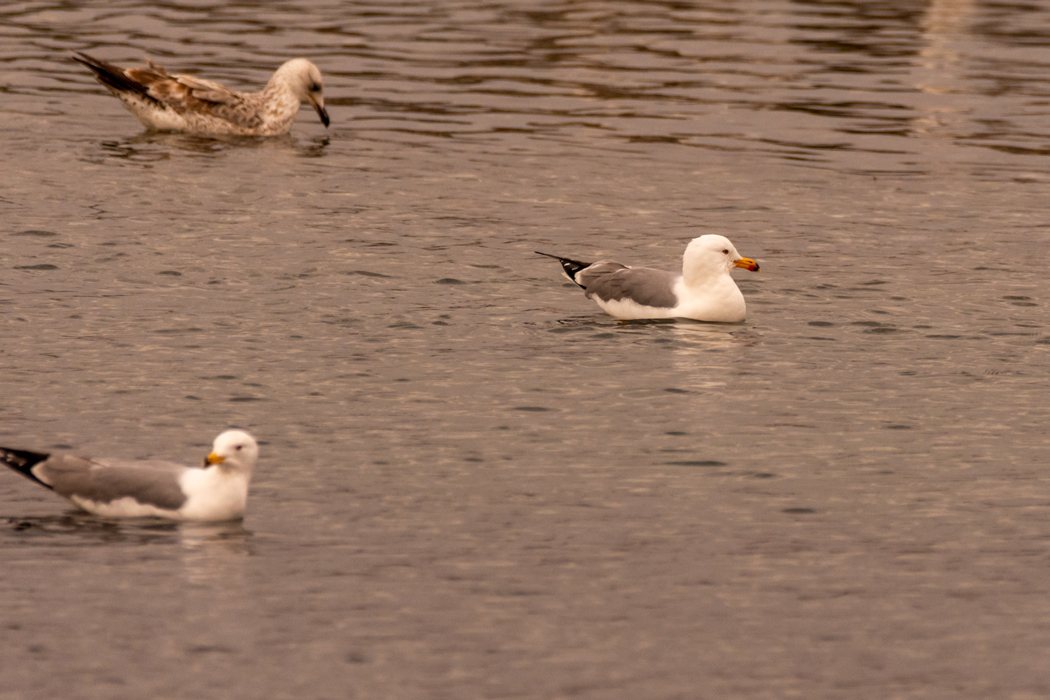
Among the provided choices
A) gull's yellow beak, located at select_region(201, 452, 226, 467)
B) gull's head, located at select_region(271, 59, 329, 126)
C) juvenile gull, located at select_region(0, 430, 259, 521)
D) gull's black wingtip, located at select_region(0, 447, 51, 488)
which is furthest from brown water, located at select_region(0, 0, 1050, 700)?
gull's head, located at select_region(271, 59, 329, 126)

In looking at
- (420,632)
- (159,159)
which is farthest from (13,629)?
(159,159)

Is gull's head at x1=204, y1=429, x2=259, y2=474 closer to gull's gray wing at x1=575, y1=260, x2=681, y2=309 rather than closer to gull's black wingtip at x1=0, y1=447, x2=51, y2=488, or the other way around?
gull's black wingtip at x1=0, y1=447, x2=51, y2=488

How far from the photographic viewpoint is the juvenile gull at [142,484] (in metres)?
11.5

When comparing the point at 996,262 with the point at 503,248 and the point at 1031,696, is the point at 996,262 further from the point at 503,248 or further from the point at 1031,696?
the point at 1031,696

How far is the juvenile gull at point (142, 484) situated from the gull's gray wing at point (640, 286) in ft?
21.9

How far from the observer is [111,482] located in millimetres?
11656

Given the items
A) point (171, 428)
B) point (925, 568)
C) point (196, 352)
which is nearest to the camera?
point (925, 568)

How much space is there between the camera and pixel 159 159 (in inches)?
982

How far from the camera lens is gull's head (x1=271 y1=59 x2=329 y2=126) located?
1067 inches

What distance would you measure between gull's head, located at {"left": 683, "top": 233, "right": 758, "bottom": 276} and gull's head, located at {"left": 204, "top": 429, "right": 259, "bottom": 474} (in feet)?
22.8

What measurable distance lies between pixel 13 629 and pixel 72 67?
25.0 meters

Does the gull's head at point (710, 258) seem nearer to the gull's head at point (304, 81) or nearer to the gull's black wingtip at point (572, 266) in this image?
the gull's black wingtip at point (572, 266)

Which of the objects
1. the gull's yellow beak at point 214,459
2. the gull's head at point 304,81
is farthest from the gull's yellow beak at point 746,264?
the gull's head at point 304,81

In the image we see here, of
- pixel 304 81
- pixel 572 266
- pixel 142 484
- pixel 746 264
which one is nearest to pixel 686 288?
pixel 746 264
